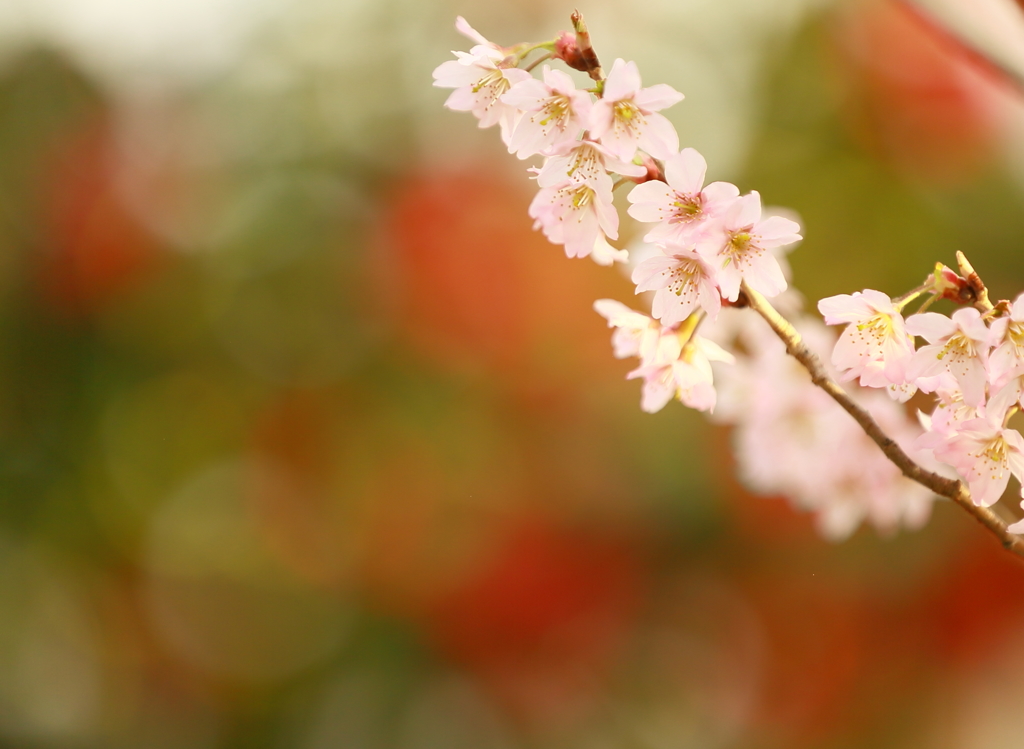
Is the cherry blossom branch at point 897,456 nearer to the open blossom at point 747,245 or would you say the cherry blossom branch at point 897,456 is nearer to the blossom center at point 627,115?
the open blossom at point 747,245

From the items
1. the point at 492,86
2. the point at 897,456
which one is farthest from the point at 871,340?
the point at 492,86

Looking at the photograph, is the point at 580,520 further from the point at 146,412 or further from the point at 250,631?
the point at 146,412

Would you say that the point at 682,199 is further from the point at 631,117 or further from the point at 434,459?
the point at 434,459

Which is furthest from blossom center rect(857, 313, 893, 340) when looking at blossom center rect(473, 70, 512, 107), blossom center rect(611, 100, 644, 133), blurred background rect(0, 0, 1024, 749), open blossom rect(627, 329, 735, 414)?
blurred background rect(0, 0, 1024, 749)

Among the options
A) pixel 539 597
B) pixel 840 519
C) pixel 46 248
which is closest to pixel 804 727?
pixel 539 597

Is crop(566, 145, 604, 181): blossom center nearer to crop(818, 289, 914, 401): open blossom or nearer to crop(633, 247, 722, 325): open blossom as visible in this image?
crop(633, 247, 722, 325): open blossom

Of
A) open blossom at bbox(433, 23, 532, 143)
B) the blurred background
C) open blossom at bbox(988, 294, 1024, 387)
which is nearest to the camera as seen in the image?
open blossom at bbox(988, 294, 1024, 387)

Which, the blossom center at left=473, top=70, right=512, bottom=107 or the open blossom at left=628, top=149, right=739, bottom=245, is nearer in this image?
the open blossom at left=628, top=149, right=739, bottom=245
